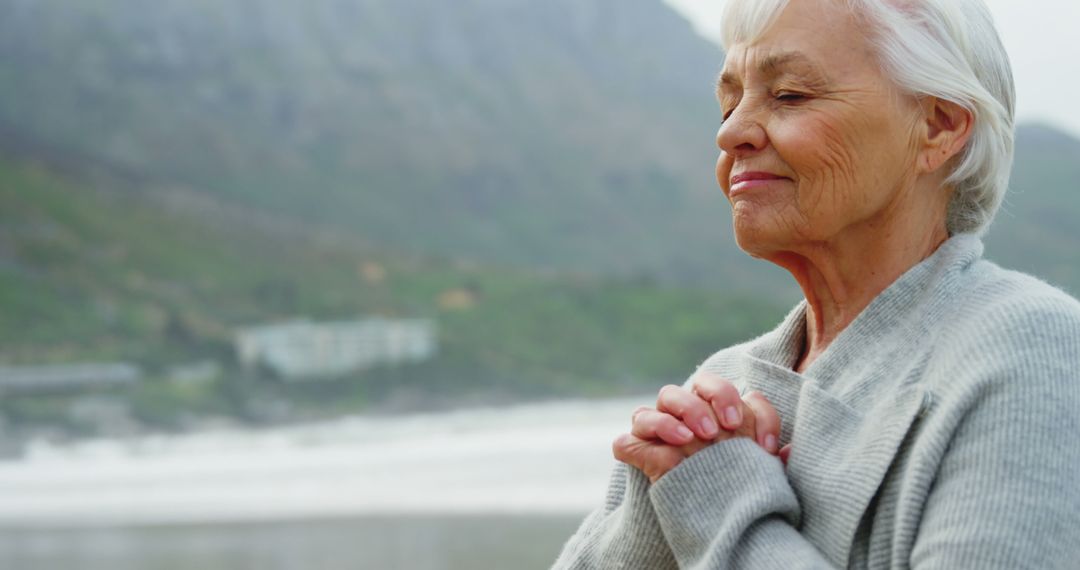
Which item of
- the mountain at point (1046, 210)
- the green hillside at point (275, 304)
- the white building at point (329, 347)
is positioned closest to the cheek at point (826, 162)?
the green hillside at point (275, 304)

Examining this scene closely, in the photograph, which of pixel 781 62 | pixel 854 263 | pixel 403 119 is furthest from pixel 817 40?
pixel 403 119

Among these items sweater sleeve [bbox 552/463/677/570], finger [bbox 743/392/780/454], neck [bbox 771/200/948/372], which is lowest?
sweater sleeve [bbox 552/463/677/570]

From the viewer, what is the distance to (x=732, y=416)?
0.98 m

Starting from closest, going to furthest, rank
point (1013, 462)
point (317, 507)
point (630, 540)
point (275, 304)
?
point (1013, 462)
point (630, 540)
point (317, 507)
point (275, 304)

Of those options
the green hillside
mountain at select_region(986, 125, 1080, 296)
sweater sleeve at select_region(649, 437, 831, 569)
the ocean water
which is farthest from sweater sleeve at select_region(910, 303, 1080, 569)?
mountain at select_region(986, 125, 1080, 296)

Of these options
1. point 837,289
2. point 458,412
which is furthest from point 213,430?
point 837,289

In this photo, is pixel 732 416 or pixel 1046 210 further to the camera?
pixel 1046 210

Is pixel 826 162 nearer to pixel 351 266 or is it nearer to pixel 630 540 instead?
pixel 630 540

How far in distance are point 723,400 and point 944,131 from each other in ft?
0.94

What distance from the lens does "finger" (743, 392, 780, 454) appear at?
996 millimetres

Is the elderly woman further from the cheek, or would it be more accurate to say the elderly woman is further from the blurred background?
the blurred background

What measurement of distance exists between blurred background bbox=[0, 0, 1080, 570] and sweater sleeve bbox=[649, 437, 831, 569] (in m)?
5.62

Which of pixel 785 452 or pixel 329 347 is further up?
pixel 329 347

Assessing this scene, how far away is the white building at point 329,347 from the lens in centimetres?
4916
